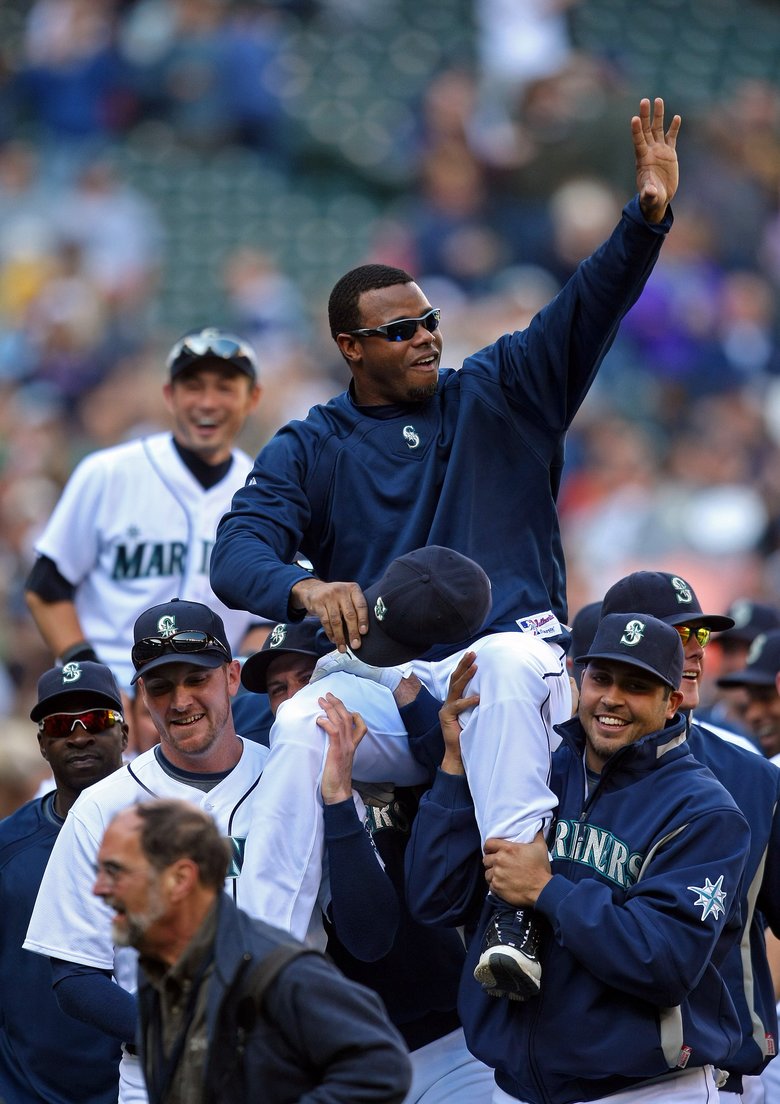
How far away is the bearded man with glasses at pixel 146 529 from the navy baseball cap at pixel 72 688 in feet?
3.60

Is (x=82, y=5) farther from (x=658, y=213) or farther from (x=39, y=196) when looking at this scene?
(x=658, y=213)

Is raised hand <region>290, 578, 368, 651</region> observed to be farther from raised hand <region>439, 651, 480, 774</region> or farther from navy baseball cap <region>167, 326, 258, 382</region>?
navy baseball cap <region>167, 326, 258, 382</region>

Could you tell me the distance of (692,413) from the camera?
12.3 meters

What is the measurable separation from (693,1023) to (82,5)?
43.2 feet

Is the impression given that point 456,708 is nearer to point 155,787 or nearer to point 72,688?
point 155,787

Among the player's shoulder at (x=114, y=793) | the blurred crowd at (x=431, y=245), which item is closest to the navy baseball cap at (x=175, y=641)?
the player's shoulder at (x=114, y=793)

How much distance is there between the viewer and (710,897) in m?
3.85

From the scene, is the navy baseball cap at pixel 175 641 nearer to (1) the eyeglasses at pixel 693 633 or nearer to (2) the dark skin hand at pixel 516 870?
(2) the dark skin hand at pixel 516 870

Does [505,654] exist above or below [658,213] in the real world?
below

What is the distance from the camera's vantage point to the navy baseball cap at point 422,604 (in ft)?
12.9

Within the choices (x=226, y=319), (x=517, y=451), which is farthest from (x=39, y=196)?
(x=517, y=451)

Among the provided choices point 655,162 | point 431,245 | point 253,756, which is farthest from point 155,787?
point 431,245

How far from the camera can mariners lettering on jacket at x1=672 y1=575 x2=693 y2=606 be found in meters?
4.77

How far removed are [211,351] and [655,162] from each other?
96.7 inches
